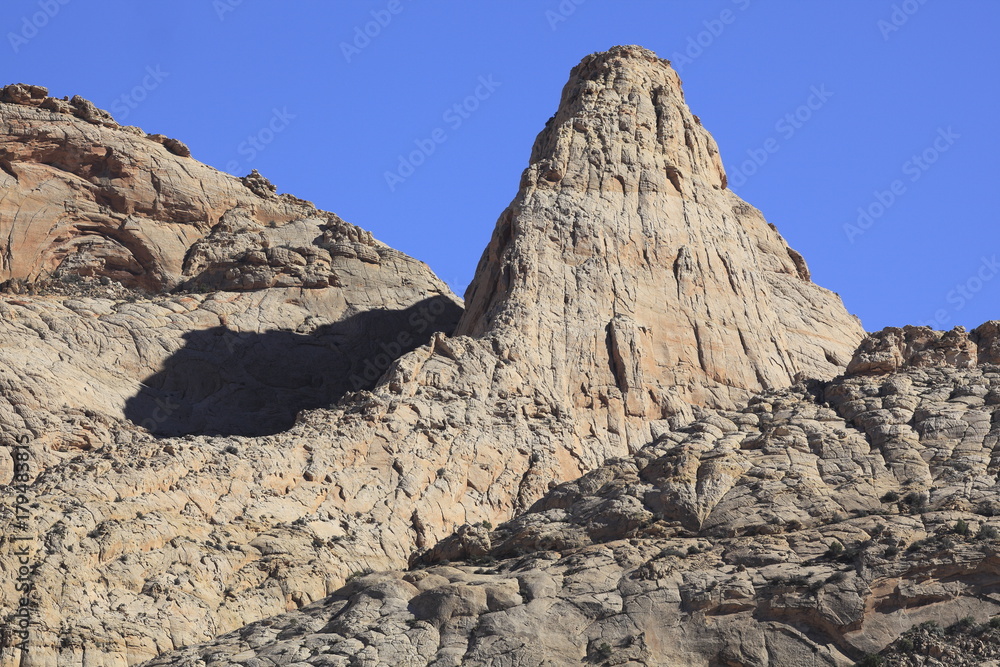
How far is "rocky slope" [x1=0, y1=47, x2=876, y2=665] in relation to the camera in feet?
200

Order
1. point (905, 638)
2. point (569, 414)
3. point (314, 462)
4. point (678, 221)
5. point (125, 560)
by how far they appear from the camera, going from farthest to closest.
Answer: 1. point (678, 221)
2. point (569, 414)
3. point (314, 462)
4. point (125, 560)
5. point (905, 638)

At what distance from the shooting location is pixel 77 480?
62438mm

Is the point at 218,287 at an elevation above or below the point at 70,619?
above

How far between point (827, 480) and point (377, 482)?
50.2 ft

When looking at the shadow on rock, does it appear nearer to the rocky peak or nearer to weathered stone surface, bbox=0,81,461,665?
weathered stone surface, bbox=0,81,461,665

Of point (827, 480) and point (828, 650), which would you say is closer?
point (828, 650)

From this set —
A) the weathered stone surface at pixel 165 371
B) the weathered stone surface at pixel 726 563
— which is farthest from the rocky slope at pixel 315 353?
the weathered stone surface at pixel 726 563

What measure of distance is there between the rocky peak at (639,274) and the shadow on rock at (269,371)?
23.8ft

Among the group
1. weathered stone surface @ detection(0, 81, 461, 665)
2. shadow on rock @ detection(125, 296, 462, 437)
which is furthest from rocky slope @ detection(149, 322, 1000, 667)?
shadow on rock @ detection(125, 296, 462, 437)

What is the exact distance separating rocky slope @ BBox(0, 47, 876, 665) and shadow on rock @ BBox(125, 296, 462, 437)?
5.8 inches

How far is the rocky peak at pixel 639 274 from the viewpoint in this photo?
252 feet

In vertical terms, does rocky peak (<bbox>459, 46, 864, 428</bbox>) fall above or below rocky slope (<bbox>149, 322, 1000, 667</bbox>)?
above

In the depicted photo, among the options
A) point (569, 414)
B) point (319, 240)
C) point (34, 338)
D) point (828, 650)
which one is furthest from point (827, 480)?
point (319, 240)

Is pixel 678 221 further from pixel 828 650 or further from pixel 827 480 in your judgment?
pixel 828 650
